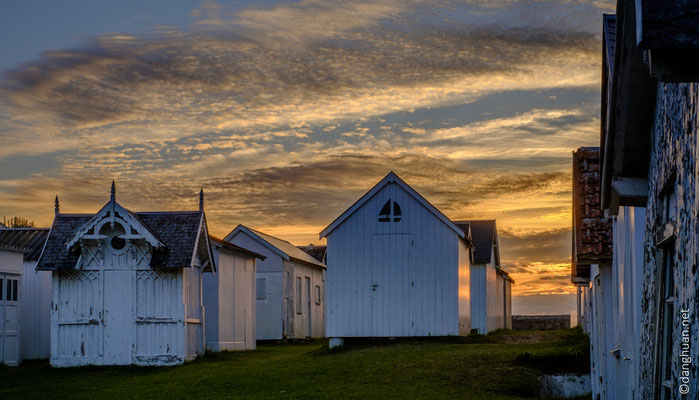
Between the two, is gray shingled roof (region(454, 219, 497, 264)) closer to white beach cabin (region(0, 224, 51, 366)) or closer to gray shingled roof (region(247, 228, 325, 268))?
gray shingled roof (region(247, 228, 325, 268))

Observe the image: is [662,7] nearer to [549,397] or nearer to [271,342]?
[549,397]

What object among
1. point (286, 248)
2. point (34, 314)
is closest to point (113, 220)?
point (34, 314)

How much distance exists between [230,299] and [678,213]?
29.2 metres

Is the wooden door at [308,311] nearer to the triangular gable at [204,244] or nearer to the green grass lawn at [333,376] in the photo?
the green grass lawn at [333,376]

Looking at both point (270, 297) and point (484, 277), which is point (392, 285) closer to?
point (270, 297)

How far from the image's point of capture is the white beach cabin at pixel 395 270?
32.3 m

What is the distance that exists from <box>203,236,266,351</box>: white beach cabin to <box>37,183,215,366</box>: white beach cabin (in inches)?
170

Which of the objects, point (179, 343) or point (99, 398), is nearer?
point (99, 398)

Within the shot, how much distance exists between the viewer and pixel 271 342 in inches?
1654

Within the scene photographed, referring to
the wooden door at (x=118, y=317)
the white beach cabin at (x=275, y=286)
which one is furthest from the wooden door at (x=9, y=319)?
the white beach cabin at (x=275, y=286)

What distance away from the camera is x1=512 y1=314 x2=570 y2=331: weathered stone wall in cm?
6206

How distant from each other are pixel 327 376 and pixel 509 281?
45180mm

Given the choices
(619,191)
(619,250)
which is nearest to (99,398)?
(619,250)

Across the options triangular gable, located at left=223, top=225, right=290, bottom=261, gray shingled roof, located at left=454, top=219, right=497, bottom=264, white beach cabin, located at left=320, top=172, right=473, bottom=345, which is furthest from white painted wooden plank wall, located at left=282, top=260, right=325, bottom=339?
white beach cabin, located at left=320, top=172, right=473, bottom=345
